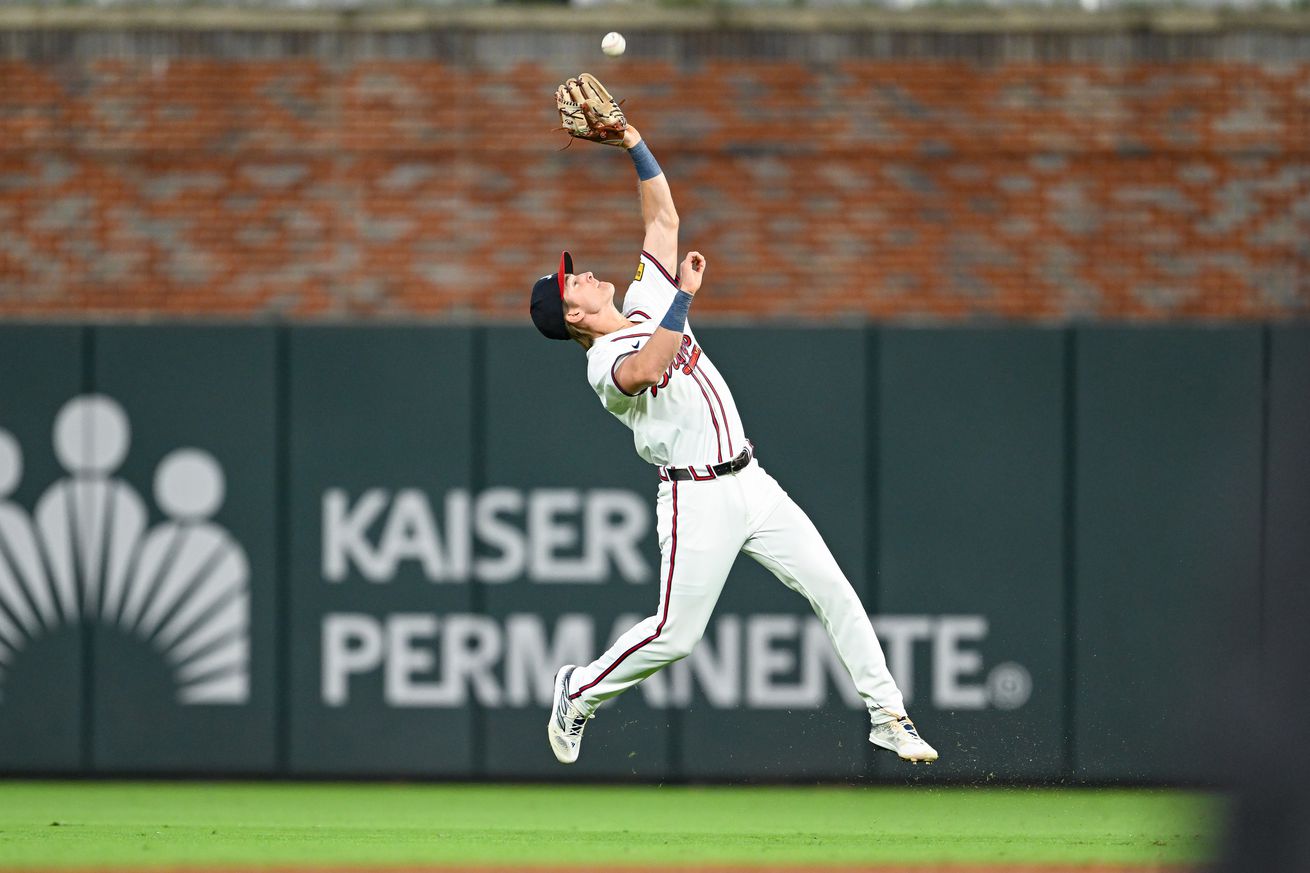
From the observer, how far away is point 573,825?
24.7 feet

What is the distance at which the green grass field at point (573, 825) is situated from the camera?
6.54 metres

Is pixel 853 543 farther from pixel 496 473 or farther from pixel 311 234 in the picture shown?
pixel 311 234

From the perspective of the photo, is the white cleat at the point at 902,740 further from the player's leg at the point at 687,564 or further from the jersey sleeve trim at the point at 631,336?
the jersey sleeve trim at the point at 631,336

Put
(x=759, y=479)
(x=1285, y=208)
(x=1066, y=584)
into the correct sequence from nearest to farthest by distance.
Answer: (x=759, y=479), (x=1066, y=584), (x=1285, y=208)

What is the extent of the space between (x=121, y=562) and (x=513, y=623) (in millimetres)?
2151

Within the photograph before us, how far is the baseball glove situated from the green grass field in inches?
110

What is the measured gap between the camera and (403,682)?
888 cm

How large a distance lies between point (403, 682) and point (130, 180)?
3.79m

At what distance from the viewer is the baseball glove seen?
5980 mm

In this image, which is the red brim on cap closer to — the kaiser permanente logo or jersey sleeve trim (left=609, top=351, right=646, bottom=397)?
jersey sleeve trim (left=609, top=351, right=646, bottom=397)

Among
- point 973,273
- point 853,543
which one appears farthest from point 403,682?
point 973,273

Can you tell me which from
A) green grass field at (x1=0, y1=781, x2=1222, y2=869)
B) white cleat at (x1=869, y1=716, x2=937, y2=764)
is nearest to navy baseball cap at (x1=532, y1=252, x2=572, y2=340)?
white cleat at (x1=869, y1=716, x2=937, y2=764)

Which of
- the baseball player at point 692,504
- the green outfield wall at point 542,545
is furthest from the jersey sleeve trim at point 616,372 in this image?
the green outfield wall at point 542,545

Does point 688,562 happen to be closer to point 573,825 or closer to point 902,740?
point 902,740
